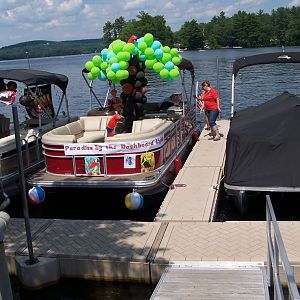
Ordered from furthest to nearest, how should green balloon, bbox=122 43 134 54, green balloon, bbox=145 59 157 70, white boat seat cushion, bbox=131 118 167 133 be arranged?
green balloon, bbox=145 59 157 70
white boat seat cushion, bbox=131 118 167 133
green balloon, bbox=122 43 134 54

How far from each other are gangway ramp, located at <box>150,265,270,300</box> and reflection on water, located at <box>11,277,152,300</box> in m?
0.49

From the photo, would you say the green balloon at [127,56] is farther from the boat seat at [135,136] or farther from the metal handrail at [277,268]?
the metal handrail at [277,268]

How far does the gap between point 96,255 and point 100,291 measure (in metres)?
0.43

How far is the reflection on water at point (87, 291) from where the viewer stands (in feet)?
19.0

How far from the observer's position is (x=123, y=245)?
6.33 meters

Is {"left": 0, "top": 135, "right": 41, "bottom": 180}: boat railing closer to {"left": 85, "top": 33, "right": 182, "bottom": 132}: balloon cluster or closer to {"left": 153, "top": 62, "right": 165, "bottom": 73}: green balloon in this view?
{"left": 85, "top": 33, "right": 182, "bottom": 132}: balloon cluster

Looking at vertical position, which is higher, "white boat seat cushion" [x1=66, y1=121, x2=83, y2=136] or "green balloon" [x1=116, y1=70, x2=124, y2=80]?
"green balloon" [x1=116, y1=70, x2=124, y2=80]

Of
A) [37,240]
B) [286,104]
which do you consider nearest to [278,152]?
[286,104]

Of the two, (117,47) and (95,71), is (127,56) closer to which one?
(117,47)

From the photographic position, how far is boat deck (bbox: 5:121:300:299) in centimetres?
588

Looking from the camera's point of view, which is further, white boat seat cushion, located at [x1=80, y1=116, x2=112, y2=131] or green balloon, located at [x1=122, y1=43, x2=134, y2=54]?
white boat seat cushion, located at [x1=80, y1=116, x2=112, y2=131]

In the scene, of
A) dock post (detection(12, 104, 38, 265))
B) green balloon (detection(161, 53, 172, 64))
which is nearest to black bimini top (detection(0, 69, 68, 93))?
green balloon (detection(161, 53, 172, 64))

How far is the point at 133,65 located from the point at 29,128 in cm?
280

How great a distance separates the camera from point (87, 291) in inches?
234
